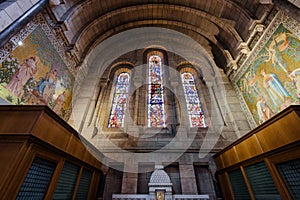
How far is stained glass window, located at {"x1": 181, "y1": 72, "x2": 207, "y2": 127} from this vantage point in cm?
666

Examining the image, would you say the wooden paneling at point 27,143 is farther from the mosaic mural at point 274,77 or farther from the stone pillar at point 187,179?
the mosaic mural at point 274,77

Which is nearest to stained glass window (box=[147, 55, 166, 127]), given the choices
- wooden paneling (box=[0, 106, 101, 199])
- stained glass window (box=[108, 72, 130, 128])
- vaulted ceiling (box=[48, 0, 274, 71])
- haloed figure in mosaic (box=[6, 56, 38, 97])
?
stained glass window (box=[108, 72, 130, 128])

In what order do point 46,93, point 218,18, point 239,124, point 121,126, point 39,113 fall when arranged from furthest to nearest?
1. point 218,18
2. point 121,126
3. point 239,124
4. point 46,93
5. point 39,113

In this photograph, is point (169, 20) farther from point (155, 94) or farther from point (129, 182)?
point (129, 182)

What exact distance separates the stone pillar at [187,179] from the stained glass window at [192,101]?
1.98 m

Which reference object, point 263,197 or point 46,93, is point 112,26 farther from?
point 263,197

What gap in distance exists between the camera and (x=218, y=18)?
290 inches

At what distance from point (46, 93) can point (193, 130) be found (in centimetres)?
580

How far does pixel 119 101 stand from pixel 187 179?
4.65 m

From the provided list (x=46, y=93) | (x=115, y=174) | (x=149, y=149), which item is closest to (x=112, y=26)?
(x=46, y=93)

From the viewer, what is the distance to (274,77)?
490 centimetres

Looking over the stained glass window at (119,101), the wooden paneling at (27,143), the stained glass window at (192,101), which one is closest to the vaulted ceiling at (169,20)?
the stained glass window at (192,101)

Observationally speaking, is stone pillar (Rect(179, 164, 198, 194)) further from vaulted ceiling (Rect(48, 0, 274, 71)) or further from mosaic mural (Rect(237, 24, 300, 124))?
vaulted ceiling (Rect(48, 0, 274, 71))

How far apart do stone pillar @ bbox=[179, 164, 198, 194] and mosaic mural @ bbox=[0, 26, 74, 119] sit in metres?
5.15
